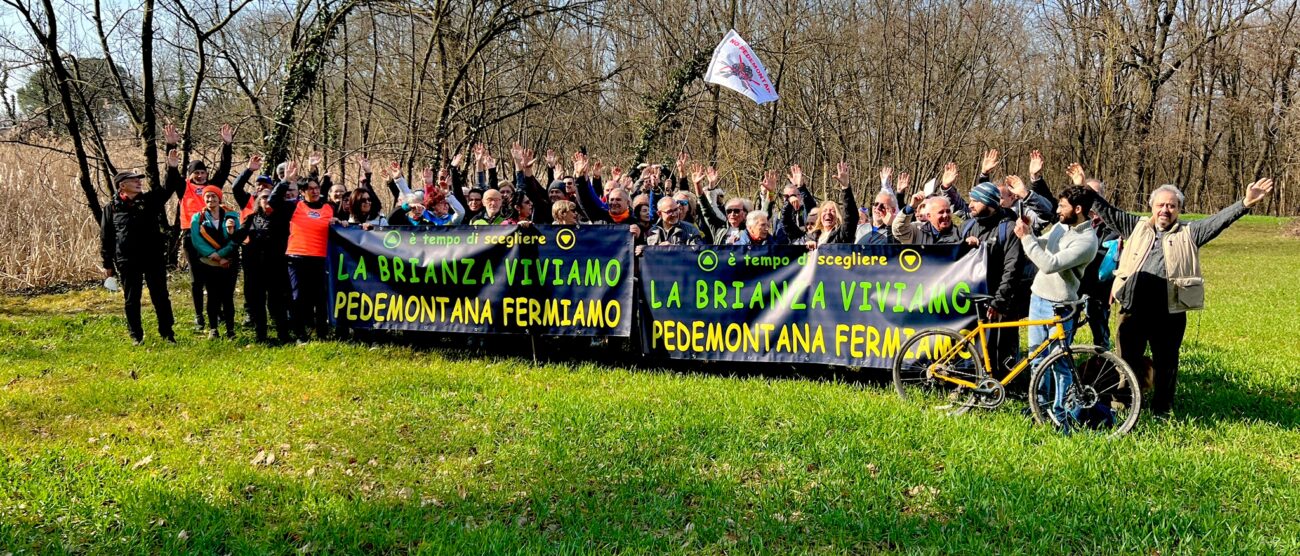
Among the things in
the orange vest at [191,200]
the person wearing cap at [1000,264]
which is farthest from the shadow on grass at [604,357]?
the orange vest at [191,200]

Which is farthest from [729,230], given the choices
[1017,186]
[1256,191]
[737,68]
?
[1256,191]

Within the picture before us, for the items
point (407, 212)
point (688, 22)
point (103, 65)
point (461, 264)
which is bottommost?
point (461, 264)

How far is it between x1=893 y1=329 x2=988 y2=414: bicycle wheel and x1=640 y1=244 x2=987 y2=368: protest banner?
265 mm

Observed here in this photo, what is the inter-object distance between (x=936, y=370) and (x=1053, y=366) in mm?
877

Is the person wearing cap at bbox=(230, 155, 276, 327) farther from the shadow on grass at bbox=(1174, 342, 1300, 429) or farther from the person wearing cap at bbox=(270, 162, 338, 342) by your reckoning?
the shadow on grass at bbox=(1174, 342, 1300, 429)

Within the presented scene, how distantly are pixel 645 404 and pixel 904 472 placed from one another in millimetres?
2027

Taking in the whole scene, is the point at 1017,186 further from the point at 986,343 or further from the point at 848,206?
the point at 986,343

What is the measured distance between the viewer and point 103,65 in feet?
38.7

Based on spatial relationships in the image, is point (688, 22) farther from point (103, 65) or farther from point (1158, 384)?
point (1158, 384)

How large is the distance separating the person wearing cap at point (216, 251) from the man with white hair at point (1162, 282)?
8.16 m

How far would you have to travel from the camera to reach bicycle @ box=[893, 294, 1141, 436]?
5320 millimetres

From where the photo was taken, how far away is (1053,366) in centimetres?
546

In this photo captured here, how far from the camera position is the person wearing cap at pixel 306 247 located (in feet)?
27.9

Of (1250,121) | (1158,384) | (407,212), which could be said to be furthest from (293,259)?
(1250,121)
